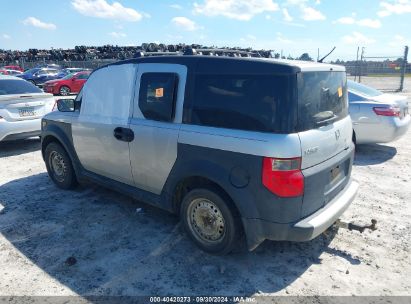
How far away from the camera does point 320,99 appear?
3111 millimetres

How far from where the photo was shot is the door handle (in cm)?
386

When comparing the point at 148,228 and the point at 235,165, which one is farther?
the point at 148,228

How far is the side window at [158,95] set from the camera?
11.5ft

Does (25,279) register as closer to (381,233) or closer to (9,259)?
(9,259)

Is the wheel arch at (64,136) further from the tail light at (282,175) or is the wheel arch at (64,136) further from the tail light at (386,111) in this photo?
the tail light at (386,111)

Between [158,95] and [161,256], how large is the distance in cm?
168

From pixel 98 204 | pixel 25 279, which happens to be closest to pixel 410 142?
pixel 98 204

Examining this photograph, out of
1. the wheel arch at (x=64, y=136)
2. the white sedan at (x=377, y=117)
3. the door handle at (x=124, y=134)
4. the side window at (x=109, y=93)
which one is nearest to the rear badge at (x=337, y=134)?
the door handle at (x=124, y=134)

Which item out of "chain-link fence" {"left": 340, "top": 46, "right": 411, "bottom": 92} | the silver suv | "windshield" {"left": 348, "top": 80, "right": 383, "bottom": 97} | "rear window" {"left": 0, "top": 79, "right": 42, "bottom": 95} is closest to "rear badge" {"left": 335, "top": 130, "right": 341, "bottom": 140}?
the silver suv

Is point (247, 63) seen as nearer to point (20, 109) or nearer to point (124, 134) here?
point (124, 134)

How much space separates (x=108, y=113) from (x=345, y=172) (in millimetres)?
2844

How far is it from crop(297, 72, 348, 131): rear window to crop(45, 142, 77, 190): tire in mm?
3663

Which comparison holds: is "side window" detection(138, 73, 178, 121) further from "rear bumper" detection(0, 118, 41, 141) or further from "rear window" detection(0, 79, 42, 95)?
"rear window" detection(0, 79, 42, 95)

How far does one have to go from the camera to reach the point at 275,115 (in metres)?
2.79
